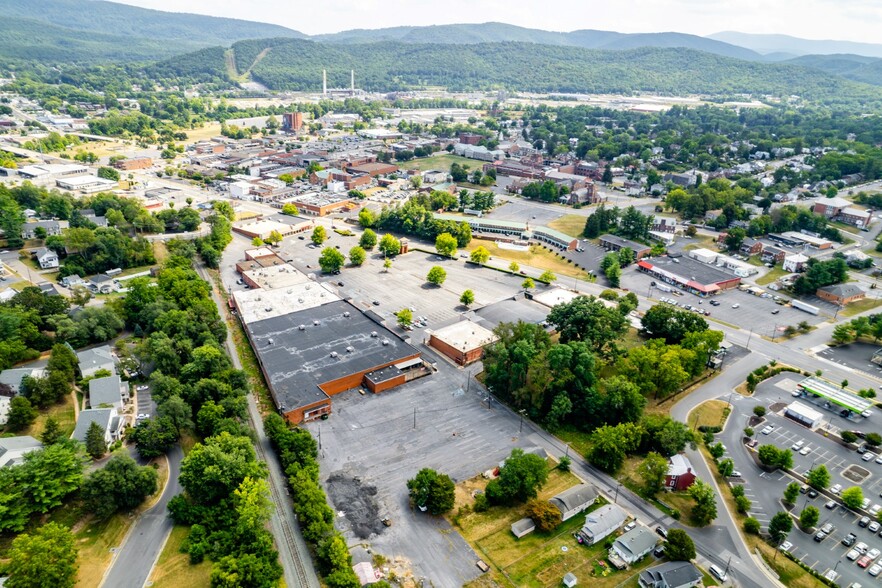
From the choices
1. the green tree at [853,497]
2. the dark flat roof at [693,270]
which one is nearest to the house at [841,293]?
the dark flat roof at [693,270]

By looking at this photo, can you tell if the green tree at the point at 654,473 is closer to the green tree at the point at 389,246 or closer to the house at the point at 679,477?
the house at the point at 679,477

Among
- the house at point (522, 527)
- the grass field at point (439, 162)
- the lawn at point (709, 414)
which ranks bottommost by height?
the house at point (522, 527)

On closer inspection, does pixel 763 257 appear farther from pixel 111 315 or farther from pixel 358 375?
pixel 111 315

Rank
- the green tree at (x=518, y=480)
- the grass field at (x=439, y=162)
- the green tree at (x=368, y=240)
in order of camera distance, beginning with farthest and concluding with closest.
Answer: the grass field at (x=439, y=162) → the green tree at (x=368, y=240) → the green tree at (x=518, y=480)

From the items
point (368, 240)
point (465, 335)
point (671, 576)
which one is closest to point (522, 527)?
point (671, 576)

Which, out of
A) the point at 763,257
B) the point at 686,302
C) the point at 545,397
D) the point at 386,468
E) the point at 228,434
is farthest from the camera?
the point at 763,257

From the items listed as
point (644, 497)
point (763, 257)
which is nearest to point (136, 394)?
point (644, 497)
